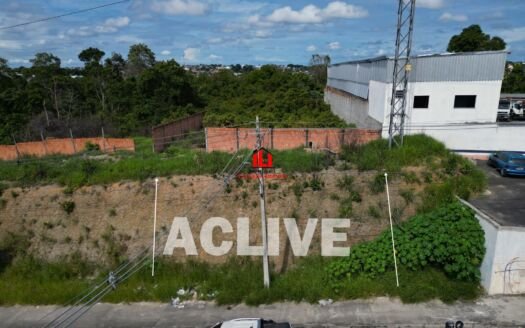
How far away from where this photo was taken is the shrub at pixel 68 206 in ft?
41.6

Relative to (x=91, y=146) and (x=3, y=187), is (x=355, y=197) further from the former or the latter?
(x=91, y=146)

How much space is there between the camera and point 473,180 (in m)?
12.3

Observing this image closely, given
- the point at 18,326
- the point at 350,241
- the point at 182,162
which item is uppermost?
the point at 182,162

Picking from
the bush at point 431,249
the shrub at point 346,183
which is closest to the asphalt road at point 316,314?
the bush at point 431,249

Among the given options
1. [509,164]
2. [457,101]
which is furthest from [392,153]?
[457,101]

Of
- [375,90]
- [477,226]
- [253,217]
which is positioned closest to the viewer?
[477,226]

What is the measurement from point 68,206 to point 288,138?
9861 millimetres

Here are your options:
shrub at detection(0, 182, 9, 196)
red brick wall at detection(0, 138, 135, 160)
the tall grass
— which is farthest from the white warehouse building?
shrub at detection(0, 182, 9, 196)

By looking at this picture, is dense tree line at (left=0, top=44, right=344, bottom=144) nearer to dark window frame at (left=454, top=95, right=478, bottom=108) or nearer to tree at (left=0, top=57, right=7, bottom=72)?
tree at (left=0, top=57, right=7, bottom=72)

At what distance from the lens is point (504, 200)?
36.9ft

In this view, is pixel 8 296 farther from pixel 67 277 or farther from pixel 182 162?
pixel 182 162

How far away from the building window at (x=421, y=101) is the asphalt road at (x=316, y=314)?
951 cm

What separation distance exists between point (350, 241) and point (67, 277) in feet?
30.2

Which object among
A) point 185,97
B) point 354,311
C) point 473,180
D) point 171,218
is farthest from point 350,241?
point 185,97
